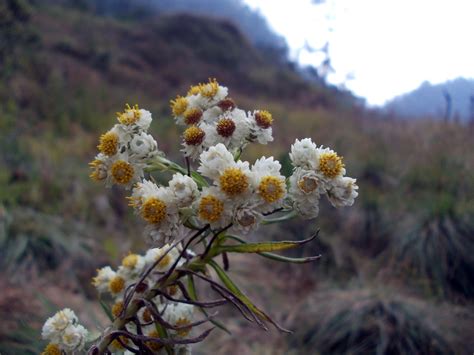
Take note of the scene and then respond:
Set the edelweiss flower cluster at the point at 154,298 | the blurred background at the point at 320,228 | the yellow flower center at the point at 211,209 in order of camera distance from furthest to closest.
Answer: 1. the blurred background at the point at 320,228
2. the edelweiss flower cluster at the point at 154,298
3. the yellow flower center at the point at 211,209

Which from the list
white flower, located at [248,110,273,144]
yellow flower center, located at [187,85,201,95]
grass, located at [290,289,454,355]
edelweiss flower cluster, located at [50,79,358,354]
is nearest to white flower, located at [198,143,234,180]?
edelweiss flower cluster, located at [50,79,358,354]

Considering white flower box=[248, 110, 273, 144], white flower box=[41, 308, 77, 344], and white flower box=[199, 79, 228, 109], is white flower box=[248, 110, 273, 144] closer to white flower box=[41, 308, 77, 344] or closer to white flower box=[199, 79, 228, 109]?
white flower box=[199, 79, 228, 109]

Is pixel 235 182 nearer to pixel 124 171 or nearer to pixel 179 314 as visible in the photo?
pixel 124 171

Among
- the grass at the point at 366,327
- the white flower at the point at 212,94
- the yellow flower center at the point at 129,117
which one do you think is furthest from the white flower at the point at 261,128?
the grass at the point at 366,327

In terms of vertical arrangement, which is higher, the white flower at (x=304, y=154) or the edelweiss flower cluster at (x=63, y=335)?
the white flower at (x=304, y=154)

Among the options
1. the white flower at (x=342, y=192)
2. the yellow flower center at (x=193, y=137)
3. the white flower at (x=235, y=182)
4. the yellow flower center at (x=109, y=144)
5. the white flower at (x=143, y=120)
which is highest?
the white flower at (x=143, y=120)

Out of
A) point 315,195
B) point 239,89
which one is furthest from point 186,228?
point 239,89

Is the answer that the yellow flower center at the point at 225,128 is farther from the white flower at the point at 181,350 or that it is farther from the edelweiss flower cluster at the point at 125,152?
the white flower at the point at 181,350

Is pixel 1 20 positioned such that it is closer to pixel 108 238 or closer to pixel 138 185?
pixel 108 238

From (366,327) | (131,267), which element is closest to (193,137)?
(131,267)
